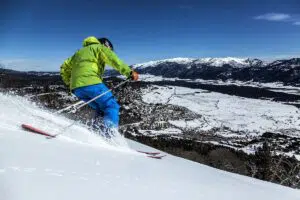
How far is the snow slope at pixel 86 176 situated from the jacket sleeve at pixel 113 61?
1.95 meters

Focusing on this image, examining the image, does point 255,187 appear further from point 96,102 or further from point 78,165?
point 96,102

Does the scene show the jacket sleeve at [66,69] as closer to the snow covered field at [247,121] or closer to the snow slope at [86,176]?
the snow slope at [86,176]

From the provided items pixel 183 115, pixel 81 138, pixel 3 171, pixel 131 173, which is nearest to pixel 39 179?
pixel 3 171

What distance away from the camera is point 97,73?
7520mm

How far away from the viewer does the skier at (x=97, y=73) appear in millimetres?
7266

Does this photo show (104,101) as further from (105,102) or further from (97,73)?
(97,73)

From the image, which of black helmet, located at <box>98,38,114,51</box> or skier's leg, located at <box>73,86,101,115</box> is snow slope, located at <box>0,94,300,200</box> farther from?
black helmet, located at <box>98,38,114,51</box>

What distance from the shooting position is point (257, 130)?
14075 cm

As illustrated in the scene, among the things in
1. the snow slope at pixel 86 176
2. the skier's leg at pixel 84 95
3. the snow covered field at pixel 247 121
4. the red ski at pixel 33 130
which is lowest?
the snow covered field at pixel 247 121

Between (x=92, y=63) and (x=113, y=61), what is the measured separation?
47cm

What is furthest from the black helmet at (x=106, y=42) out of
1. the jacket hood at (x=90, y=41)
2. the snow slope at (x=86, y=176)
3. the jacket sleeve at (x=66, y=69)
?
the snow slope at (x=86, y=176)

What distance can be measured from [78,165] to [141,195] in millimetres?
755

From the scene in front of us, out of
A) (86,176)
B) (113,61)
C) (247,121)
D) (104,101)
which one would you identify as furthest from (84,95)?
(247,121)

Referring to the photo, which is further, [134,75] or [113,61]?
[134,75]
